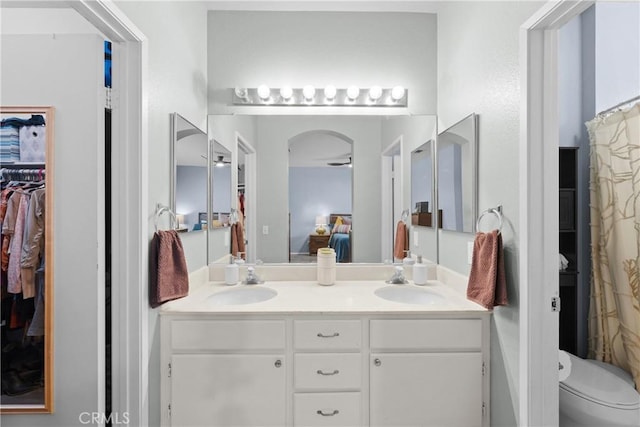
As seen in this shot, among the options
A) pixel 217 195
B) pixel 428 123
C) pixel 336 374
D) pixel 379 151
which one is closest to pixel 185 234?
pixel 217 195

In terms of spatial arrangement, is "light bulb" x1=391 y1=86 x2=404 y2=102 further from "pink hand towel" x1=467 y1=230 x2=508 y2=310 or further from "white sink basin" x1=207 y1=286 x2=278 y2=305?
"white sink basin" x1=207 y1=286 x2=278 y2=305

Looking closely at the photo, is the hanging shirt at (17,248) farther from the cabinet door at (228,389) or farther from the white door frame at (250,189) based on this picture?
A: the white door frame at (250,189)

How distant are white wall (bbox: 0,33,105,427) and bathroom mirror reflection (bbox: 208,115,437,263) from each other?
741 millimetres

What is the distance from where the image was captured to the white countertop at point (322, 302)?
159 centimetres

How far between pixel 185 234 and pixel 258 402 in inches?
38.3

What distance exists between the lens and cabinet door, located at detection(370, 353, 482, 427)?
5.22 ft

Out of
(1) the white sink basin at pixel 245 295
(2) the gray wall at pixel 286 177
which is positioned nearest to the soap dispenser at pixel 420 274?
(2) the gray wall at pixel 286 177

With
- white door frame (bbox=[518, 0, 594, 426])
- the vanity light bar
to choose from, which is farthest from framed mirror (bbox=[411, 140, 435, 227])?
white door frame (bbox=[518, 0, 594, 426])

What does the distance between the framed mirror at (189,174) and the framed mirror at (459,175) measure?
153 centimetres

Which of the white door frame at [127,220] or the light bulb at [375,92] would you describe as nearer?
the white door frame at [127,220]

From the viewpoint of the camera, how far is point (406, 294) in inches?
80.4

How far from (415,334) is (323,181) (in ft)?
3.68

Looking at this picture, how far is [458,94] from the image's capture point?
1.96 meters

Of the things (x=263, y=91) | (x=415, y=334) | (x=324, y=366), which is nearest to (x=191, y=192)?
(x=263, y=91)
